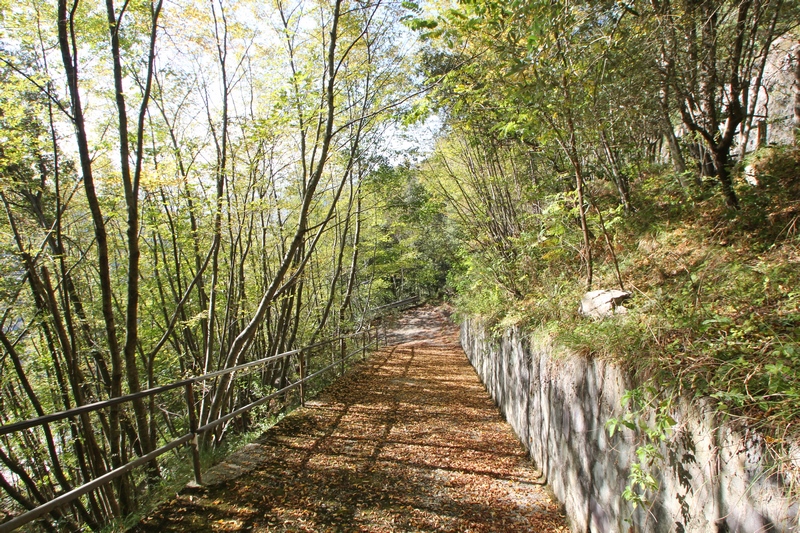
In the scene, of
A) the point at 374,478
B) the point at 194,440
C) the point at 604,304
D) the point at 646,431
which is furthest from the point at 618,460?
the point at 194,440

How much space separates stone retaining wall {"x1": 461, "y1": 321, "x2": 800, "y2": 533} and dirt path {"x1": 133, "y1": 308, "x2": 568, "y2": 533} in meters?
0.41

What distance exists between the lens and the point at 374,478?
3488 millimetres

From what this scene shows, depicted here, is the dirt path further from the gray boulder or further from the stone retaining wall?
the gray boulder

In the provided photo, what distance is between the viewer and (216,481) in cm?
317

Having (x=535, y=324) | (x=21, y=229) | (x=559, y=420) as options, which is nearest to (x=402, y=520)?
(x=559, y=420)

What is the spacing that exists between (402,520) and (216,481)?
4.98 feet

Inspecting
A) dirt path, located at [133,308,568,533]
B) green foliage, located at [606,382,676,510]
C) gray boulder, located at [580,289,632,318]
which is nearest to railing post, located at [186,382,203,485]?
dirt path, located at [133,308,568,533]

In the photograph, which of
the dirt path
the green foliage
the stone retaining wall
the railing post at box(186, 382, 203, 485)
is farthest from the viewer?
the railing post at box(186, 382, 203, 485)

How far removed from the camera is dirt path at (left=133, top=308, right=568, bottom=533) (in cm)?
281

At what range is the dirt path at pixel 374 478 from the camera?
9.23 feet

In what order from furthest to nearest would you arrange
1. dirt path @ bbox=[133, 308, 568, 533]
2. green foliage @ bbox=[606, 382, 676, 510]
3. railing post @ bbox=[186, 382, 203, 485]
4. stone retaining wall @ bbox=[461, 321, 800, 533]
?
railing post @ bbox=[186, 382, 203, 485] < dirt path @ bbox=[133, 308, 568, 533] < green foliage @ bbox=[606, 382, 676, 510] < stone retaining wall @ bbox=[461, 321, 800, 533]

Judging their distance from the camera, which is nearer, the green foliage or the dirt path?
the green foliage

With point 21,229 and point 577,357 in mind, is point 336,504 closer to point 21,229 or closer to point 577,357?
point 577,357

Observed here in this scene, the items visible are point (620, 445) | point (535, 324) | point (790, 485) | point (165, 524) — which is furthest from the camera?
point (535, 324)
